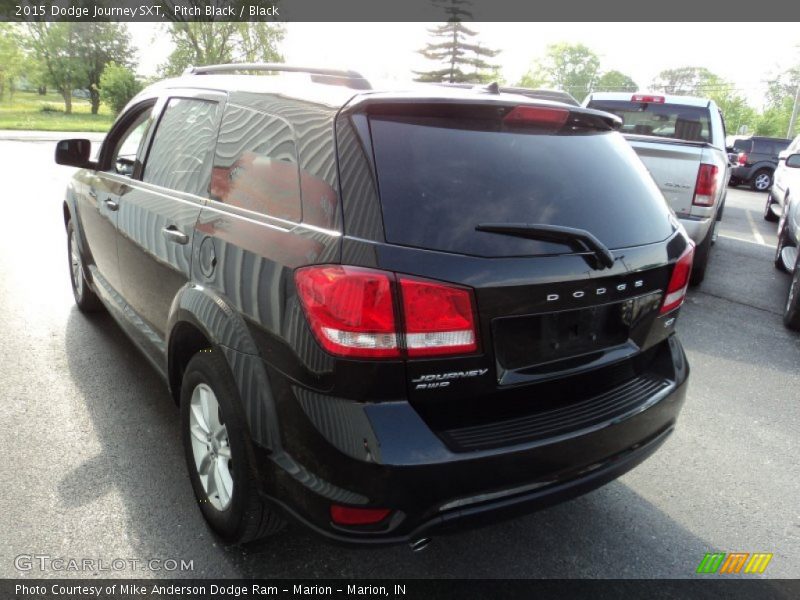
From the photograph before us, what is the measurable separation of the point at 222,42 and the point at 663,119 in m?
53.4

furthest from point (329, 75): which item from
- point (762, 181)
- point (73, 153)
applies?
point (762, 181)

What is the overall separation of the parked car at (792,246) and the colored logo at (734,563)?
3.59 meters

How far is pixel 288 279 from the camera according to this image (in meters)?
1.90

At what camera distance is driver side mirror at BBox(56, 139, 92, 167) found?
4082 millimetres

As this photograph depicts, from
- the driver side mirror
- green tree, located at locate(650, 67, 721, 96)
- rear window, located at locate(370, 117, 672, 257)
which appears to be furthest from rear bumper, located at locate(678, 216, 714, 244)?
green tree, located at locate(650, 67, 721, 96)

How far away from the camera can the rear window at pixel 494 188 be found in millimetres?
1854

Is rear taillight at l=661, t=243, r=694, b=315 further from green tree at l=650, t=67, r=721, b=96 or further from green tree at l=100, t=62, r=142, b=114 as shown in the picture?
green tree at l=650, t=67, r=721, b=96

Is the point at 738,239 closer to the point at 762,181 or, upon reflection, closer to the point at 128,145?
the point at 128,145

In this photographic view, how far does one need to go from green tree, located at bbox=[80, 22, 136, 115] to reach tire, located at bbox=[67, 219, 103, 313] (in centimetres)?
6798

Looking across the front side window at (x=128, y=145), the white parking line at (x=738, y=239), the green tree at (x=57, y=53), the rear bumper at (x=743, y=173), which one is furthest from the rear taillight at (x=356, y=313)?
the green tree at (x=57, y=53)

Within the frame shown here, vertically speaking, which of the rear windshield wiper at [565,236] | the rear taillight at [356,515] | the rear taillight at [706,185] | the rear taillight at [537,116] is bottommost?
the rear taillight at [356,515]

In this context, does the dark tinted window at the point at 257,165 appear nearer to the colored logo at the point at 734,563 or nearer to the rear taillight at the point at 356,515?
the rear taillight at the point at 356,515

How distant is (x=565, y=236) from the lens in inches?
78.4

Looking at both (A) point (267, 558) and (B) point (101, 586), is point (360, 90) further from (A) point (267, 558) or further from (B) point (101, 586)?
(B) point (101, 586)
